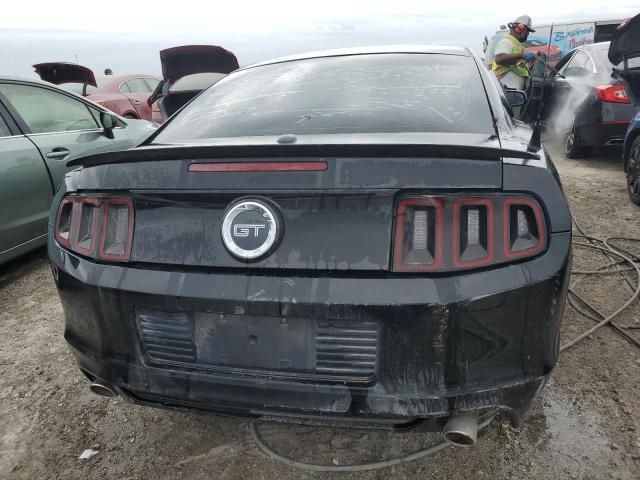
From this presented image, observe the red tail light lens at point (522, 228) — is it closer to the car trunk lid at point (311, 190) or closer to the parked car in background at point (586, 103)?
the car trunk lid at point (311, 190)

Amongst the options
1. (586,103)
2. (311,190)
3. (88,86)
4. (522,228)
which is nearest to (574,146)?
(586,103)

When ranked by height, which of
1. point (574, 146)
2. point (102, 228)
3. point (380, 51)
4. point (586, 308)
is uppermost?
point (380, 51)

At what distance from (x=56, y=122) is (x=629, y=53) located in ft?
16.8

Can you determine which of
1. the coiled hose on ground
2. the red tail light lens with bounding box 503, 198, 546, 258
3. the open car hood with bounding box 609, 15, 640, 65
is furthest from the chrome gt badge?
the open car hood with bounding box 609, 15, 640, 65

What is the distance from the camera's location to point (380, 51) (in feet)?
8.54

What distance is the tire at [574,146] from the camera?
646 centimetres

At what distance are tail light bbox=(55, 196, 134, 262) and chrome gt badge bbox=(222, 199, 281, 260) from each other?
36cm

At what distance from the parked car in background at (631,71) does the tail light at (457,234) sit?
4048 millimetres

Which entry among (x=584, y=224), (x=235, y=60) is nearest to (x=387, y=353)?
(x=584, y=224)

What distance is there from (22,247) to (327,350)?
3.07 m

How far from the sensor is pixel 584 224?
427 centimetres

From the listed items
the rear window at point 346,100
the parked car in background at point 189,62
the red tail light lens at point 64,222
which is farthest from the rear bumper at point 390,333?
the parked car in background at point 189,62

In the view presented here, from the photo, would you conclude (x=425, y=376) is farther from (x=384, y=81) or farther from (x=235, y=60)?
(x=235, y=60)

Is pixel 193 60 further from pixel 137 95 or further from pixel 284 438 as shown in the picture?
pixel 284 438
